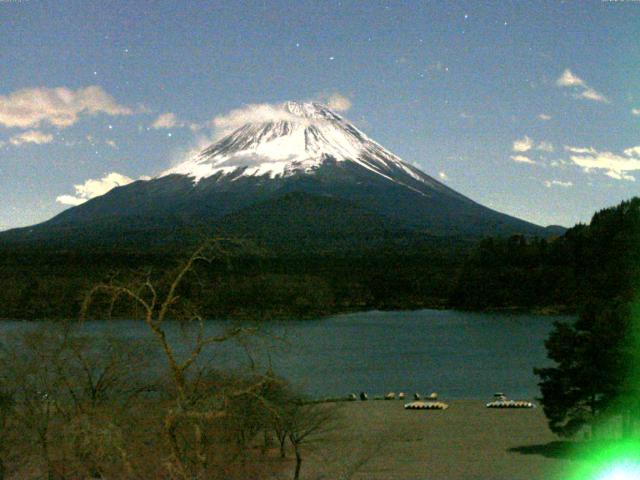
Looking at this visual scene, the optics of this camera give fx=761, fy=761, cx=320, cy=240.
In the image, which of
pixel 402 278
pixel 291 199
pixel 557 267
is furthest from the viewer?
pixel 291 199

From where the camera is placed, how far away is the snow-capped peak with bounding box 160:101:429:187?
15650 cm

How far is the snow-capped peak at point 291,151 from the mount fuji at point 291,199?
0.71ft

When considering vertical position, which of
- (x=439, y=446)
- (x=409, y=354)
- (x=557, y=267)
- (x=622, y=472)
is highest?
(x=557, y=267)

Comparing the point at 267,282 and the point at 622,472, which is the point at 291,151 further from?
the point at 622,472

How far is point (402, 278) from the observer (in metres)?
85.7

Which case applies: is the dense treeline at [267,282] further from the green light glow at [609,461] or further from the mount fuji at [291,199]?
the green light glow at [609,461]

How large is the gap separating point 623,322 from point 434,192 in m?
134

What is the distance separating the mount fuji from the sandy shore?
75295mm

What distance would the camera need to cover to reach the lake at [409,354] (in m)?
34.1

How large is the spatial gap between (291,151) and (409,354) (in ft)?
396

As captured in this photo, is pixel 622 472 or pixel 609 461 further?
pixel 609 461

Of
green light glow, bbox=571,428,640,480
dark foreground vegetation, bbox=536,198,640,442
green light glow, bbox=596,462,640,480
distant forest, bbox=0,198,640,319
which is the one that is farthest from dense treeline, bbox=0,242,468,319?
green light glow, bbox=596,462,640,480

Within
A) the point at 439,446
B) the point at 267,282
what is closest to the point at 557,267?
the point at 267,282

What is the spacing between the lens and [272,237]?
115 metres
